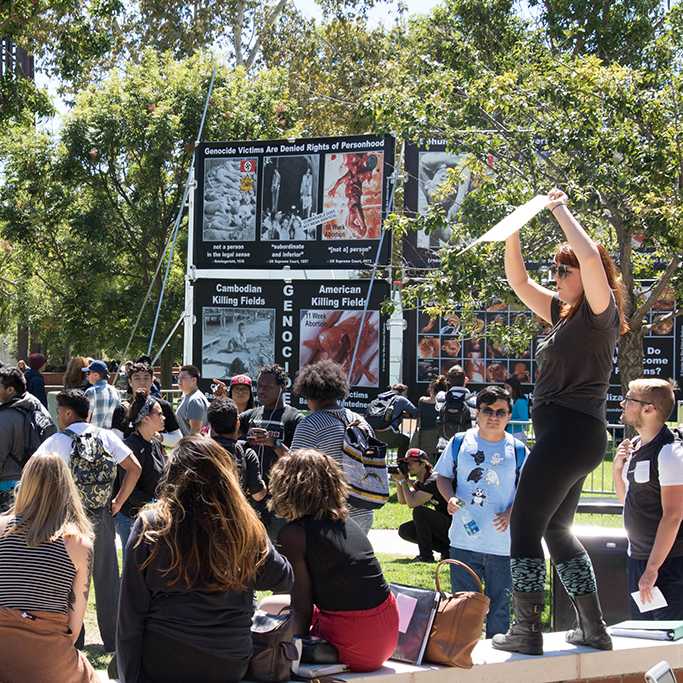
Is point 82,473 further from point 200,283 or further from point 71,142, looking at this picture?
point 71,142

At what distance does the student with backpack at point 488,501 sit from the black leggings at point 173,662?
2.75m

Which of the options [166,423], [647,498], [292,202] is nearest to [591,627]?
[647,498]

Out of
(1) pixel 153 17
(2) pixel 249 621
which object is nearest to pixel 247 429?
(2) pixel 249 621

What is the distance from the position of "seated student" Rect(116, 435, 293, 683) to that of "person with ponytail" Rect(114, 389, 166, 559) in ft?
11.9

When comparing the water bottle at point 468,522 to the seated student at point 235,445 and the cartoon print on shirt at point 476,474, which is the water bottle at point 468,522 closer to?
the cartoon print on shirt at point 476,474

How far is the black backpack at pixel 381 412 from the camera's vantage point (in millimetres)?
14930

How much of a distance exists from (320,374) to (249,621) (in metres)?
2.92

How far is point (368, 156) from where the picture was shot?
15422 millimetres

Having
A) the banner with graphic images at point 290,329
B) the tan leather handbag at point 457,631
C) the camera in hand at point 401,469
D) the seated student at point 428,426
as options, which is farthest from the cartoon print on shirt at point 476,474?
the seated student at point 428,426

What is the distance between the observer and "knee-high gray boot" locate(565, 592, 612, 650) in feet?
15.9

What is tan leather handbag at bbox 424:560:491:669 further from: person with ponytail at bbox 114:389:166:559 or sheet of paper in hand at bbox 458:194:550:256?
person with ponytail at bbox 114:389:166:559

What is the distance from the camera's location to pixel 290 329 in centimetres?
1634

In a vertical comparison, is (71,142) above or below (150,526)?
above

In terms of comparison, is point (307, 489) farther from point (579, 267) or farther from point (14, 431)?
point (14, 431)
